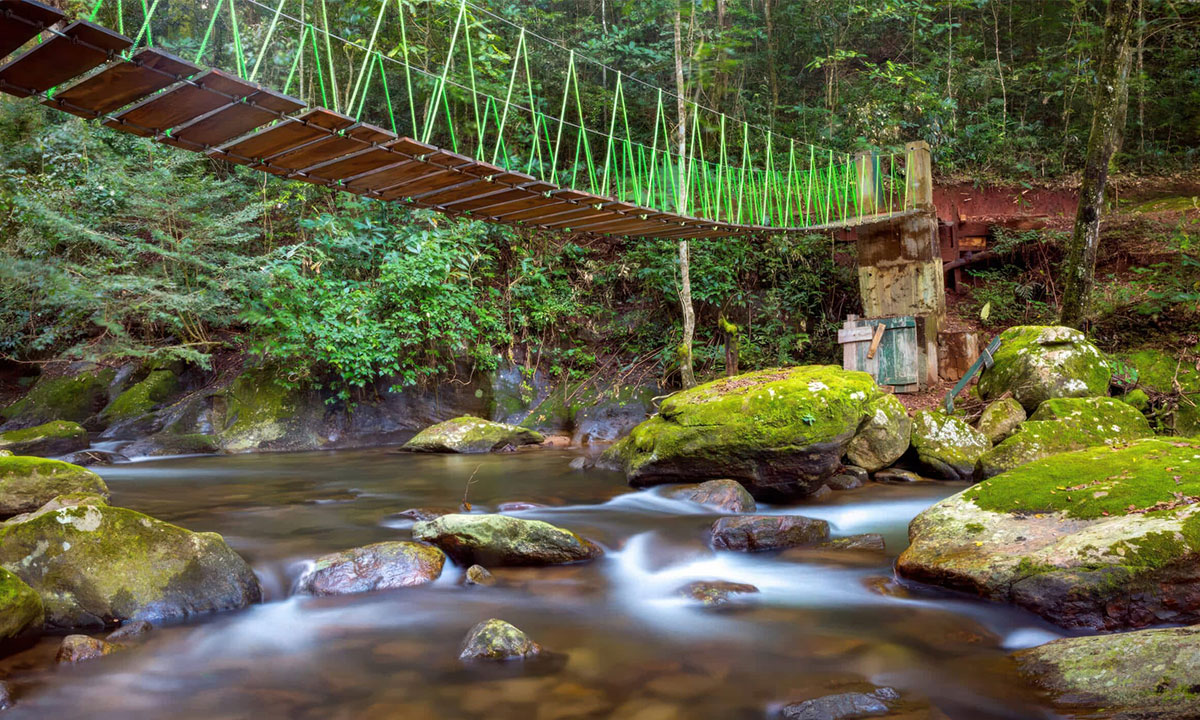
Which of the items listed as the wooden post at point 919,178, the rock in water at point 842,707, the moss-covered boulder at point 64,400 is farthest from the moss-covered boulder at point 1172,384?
the moss-covered boulder at point 64,400

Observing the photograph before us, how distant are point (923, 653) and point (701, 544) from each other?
1.62 meters

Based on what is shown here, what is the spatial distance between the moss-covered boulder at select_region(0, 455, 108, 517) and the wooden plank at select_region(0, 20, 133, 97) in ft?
7.70

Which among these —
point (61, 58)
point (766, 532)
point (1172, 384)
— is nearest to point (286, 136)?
point (61, 58)

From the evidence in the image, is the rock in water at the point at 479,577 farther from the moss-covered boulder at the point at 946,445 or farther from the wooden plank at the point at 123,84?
the moss-covered boulder at the point at 946,445

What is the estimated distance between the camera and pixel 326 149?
3.84 metres

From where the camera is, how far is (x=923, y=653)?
2725mm

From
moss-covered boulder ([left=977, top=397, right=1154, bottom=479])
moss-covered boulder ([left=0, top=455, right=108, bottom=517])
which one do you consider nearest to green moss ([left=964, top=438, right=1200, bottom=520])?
moss-covered boulder ([left=977, top=397, right=1154, bottom=479])

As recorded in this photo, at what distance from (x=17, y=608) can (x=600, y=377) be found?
22.0ft

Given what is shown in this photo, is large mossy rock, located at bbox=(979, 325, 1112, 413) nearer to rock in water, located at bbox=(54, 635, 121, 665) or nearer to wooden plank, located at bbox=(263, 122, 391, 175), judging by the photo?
wooden plank, located at bbox=(263, 122, 391, 175)

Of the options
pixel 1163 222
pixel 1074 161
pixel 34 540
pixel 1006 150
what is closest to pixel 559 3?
pixel 1006 150

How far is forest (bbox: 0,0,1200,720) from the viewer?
269 centimetres

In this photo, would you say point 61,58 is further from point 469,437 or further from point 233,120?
point 469,437

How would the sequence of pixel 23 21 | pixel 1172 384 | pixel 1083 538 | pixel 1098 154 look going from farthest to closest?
pixel 1098 154
pixel 1172 384
pixel 1083 538
pixel 23 21

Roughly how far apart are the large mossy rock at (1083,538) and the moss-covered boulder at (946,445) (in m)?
1.90
